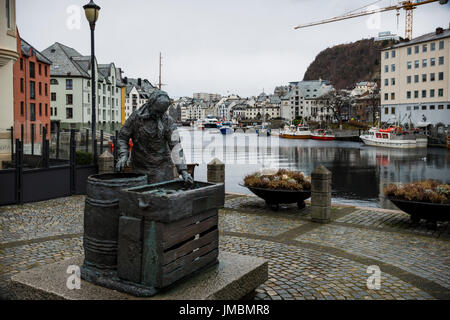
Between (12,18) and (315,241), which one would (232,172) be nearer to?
(12,18)

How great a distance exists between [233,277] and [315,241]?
443 centimetres

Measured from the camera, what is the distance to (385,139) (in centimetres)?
6531

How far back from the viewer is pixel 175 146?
627 centimetres

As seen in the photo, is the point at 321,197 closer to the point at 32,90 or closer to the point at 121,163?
the point at 121,163

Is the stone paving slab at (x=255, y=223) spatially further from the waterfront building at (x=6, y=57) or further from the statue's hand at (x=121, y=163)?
the waterfront building at (x=6, y=57)

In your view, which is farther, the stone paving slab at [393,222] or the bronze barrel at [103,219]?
the stone paving slab at [393,222]

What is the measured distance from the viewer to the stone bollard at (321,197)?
35.8ft

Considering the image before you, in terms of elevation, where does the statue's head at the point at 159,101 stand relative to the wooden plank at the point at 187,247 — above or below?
above

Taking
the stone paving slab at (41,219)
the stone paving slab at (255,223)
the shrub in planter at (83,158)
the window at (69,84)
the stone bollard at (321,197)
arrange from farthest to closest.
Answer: the window at (69,84) → the shrub in planter at (83,158) → the stone bollard at (321,197) → the stone paving slab at (255,223) → the stone paving slab at (41,219)

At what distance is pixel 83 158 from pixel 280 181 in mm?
8031

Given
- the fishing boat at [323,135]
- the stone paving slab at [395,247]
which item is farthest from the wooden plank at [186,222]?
the fishing boat at [323,135]

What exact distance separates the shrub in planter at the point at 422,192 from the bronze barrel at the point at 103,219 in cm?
806

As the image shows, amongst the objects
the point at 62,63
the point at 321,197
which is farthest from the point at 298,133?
the point at 321,197

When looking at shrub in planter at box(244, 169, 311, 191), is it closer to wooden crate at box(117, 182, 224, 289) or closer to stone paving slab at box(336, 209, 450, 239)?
stone paving slab at box(336, 209, 450, 239)
